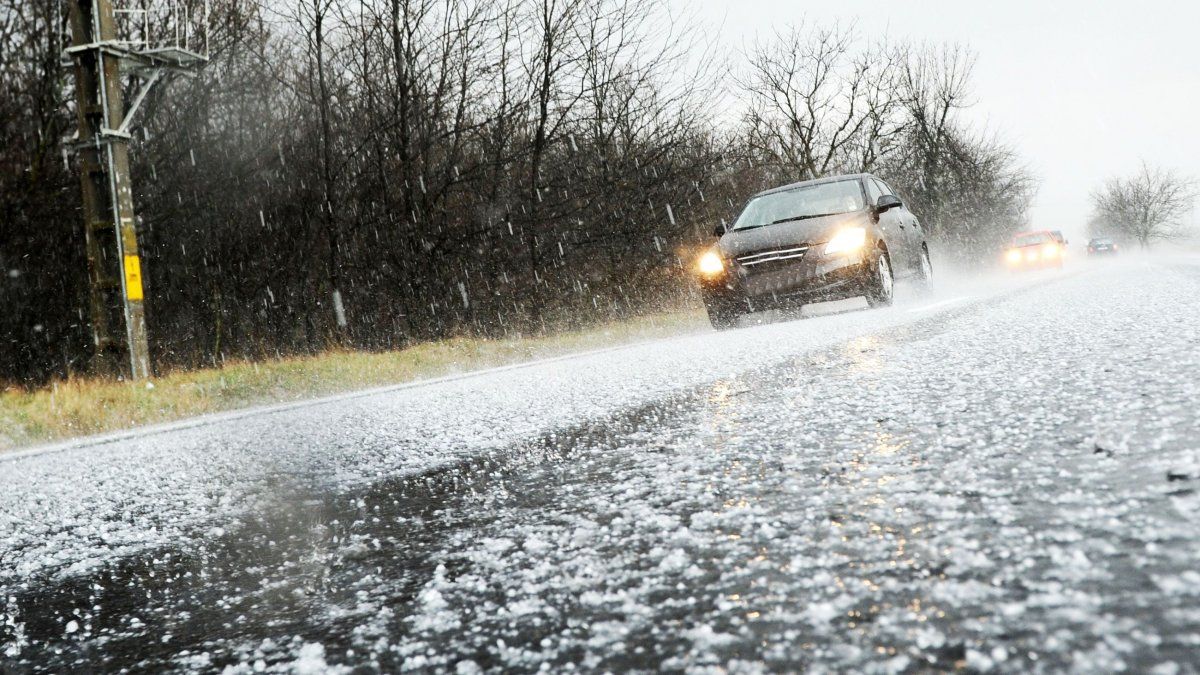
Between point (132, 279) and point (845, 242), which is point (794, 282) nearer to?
point (845, 242)

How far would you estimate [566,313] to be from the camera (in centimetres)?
1828

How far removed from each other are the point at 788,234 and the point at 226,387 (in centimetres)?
592

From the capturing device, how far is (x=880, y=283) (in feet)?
33.7

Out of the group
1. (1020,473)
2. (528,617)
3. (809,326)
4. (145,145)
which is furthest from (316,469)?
(145,145)

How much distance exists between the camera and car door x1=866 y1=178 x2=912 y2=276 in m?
10.9

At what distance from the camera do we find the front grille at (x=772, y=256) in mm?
9945

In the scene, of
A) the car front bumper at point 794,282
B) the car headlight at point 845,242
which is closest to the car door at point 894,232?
the car headlight at point 845,242

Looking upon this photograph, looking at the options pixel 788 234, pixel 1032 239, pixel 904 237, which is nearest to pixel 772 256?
pixel 788 234

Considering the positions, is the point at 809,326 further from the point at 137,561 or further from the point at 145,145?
the point at 145,145

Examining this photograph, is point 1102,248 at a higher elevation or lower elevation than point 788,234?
higher

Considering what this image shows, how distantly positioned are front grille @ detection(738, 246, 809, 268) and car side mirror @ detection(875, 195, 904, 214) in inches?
47.4

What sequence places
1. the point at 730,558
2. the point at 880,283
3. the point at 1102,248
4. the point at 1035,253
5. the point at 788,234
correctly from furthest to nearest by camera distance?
the point at 1102,248 → the point at 1035,253 → the point at 880,283 → the point at 788,234 → the point at 730,558

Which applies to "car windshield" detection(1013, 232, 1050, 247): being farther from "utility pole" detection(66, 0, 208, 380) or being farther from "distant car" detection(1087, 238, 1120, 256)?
"distant car" detection(1087, 238, 1120, 256)

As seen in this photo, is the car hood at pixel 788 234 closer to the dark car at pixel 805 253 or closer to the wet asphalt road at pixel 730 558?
the dark car at pixel 805 253
